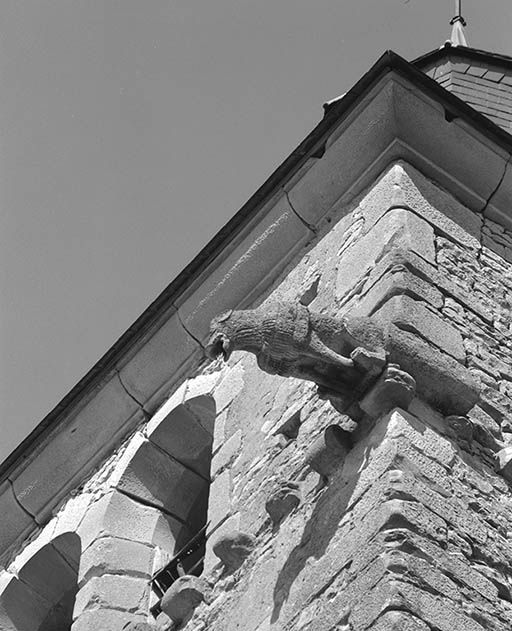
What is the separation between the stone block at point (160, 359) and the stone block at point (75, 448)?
9 centimetres

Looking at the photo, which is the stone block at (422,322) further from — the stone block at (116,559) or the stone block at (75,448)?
the stone block at (75,448)

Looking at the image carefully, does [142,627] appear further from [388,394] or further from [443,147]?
[443,147]

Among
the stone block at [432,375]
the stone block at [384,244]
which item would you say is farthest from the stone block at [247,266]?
the stone block at [432,375]

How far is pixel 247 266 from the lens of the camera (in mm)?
8602

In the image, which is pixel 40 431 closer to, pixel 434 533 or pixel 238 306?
pixel 238 306

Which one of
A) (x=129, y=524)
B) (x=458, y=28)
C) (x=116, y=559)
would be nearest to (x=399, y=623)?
(x=116, y=559)

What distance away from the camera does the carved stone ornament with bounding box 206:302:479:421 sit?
250 inches

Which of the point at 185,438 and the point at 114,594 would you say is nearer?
the point at 114,594

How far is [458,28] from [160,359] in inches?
189

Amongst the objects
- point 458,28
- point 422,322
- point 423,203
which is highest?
point 458,28

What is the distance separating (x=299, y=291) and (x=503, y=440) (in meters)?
1.51

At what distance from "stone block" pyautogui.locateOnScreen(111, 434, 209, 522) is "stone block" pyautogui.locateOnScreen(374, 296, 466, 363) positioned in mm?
2078

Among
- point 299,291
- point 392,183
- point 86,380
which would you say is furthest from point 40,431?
point 392,183

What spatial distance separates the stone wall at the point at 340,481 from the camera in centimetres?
596
